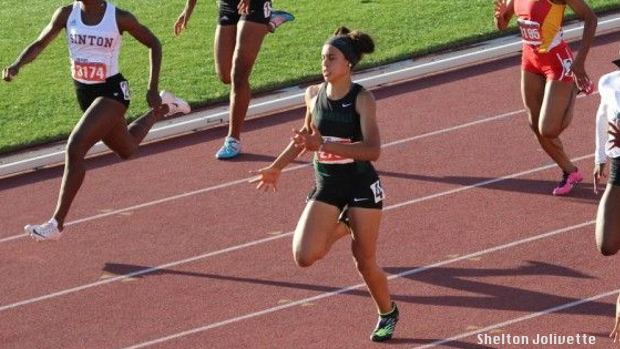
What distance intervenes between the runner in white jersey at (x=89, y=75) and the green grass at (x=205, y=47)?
3.22 m

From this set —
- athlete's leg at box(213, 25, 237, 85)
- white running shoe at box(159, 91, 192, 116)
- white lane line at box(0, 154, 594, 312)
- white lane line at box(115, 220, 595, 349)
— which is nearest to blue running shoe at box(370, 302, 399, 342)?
white lane line at box(115, 220, 595, 349)

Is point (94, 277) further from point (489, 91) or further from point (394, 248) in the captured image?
point (489, 91)

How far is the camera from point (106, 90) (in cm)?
1198

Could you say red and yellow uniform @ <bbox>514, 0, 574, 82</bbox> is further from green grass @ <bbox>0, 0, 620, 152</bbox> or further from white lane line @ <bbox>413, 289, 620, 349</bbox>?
green grass @ <bbox>0, 0, 620, 152</bbox>

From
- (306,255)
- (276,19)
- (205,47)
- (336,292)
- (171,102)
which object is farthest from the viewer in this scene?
(205,47)

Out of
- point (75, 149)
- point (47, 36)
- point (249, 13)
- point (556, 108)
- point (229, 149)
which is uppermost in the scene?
point (47, 36)

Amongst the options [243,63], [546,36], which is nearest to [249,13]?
[243,63]

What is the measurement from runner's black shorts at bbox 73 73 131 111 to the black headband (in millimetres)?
2792

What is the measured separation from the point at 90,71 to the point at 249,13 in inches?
90.3

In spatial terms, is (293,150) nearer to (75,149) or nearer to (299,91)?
(75,149)

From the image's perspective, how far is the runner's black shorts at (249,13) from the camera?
13.8 m

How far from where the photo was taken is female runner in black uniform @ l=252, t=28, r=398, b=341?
9.64 m

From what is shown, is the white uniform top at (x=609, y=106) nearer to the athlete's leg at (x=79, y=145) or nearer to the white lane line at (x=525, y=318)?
the white lane line at (x=525, y=318)

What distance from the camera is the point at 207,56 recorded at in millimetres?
17703
